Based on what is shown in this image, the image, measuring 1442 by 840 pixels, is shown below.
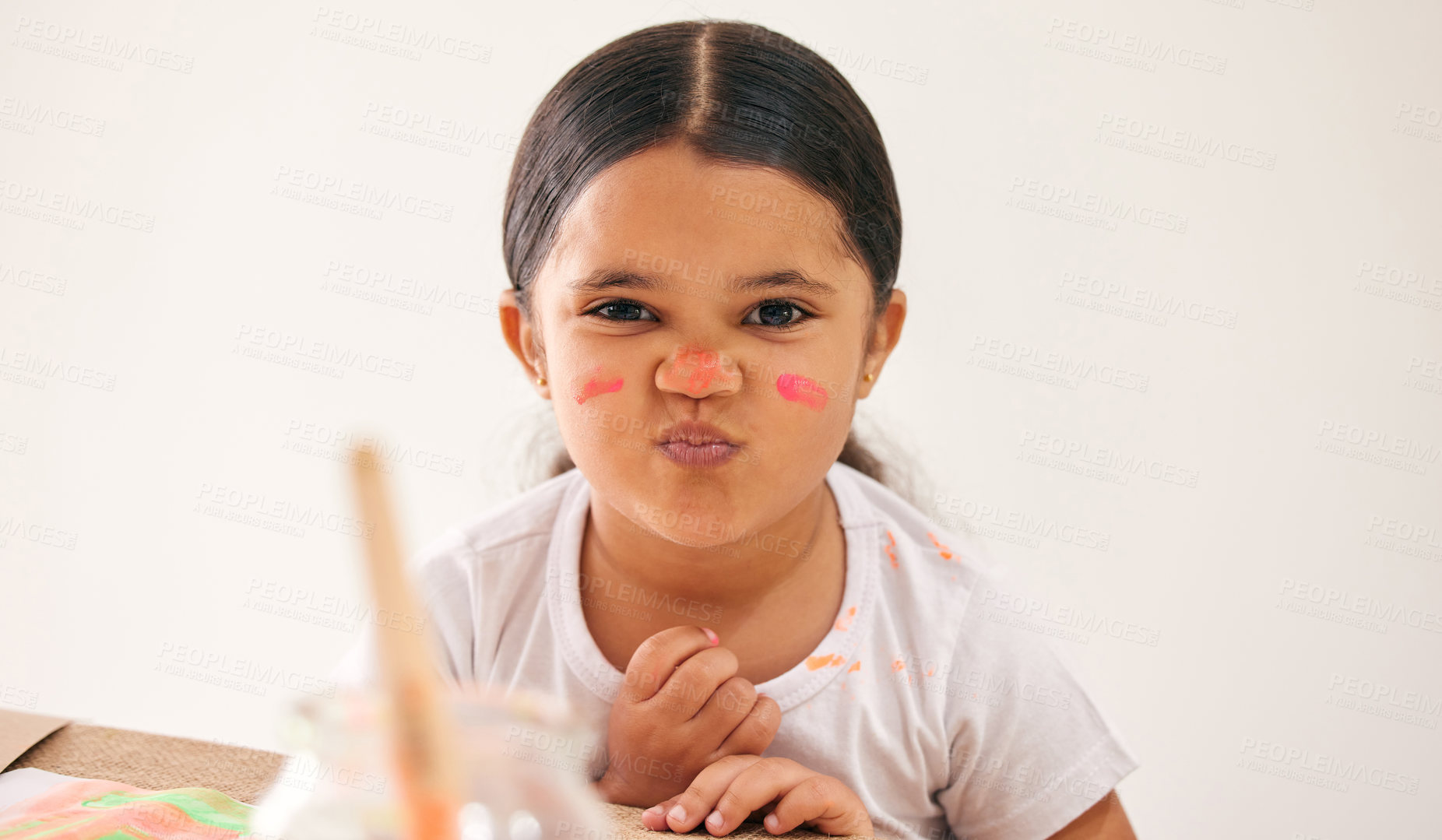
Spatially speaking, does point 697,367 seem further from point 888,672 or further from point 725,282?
point 888,672

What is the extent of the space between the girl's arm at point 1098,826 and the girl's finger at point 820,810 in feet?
0.71

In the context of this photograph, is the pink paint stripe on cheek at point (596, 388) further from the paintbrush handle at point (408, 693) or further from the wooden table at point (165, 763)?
the paintbrush handle at point (408, 693)

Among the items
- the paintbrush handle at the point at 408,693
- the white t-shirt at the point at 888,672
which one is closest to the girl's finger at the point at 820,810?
the white t-shirt at the point at 888,672

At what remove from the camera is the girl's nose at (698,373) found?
0.76 metres

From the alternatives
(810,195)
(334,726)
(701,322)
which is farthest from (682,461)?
(334,726)

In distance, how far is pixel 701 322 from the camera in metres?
0.76

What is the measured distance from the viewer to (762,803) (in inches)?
29.6

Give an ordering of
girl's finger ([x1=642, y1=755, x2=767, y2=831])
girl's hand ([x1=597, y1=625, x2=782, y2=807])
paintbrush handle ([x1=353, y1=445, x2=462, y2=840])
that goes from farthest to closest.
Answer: girl's hand ([x1=597, y1=625, x2=782, y2=807]) < girl's finger ([x1=642, y1=755, x2=767, y2=831]) < paintbrush handle ([x1=353, y1=445, x2=462, y2=840])

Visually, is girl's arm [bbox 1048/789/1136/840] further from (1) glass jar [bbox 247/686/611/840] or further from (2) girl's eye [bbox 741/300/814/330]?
(1) glass jar [bbox 247/686/611/840]

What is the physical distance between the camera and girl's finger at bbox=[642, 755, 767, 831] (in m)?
0.72

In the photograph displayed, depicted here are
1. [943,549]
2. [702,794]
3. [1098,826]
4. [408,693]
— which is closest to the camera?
[408,693]

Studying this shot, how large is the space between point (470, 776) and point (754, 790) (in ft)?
1.49

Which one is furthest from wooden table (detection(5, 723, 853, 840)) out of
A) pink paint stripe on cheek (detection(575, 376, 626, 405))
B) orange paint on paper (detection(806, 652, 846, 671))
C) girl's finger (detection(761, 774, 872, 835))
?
pink paint stripe on cheek (detection(575, 376, 626, 405))

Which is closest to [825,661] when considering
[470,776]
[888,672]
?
[888,672]
